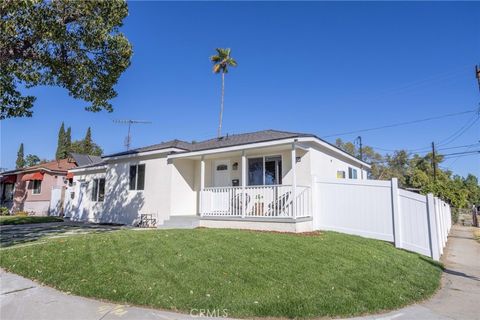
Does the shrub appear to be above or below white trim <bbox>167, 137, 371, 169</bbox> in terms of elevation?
below

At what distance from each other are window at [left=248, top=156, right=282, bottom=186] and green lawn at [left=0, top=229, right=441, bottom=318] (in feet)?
13.2

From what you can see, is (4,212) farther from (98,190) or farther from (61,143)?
(61,143)

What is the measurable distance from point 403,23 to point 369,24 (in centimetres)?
149

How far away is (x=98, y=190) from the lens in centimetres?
1755

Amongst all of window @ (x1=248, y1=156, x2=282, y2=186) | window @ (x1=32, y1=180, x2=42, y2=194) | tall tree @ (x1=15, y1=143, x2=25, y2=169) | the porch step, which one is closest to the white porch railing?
the porch step

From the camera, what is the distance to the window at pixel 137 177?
15.0 metres

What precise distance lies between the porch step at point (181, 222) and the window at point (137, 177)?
2.83m

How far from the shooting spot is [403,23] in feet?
44.4

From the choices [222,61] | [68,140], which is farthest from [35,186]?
[68,140]

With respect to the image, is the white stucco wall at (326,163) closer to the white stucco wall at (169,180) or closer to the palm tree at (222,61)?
the white stucco wall at (169,180)

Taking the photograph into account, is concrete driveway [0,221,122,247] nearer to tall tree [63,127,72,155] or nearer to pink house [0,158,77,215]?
pink house [0,158,77,215]

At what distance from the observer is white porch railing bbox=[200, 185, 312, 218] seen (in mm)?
10594

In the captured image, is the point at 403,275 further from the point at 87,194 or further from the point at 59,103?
the point at 59,103

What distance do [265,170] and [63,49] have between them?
867 cm
